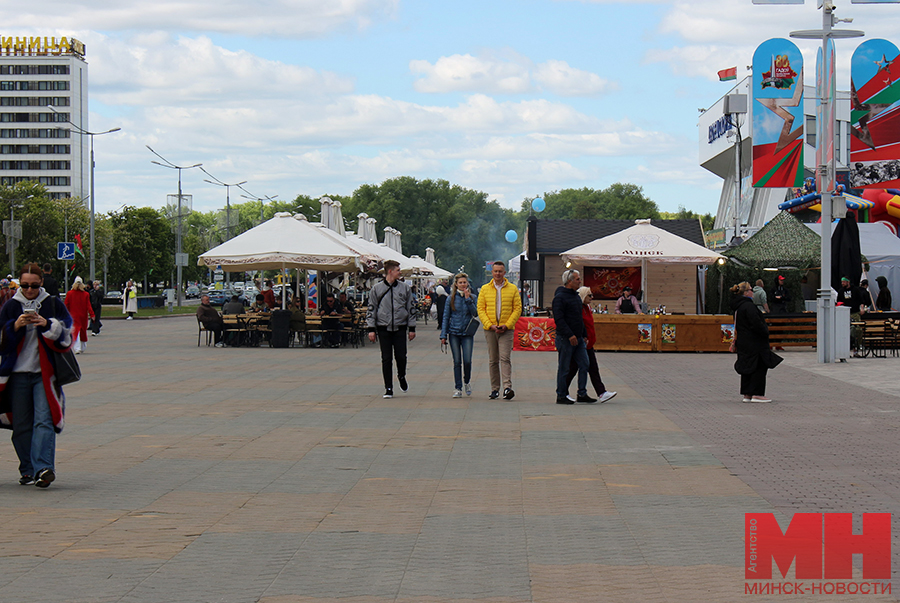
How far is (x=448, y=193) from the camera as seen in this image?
105125 mm

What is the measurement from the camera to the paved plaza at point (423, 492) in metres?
4.90

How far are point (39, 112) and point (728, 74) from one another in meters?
96.6

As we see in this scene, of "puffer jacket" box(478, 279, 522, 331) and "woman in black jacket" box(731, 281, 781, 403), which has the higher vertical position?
"puffer jacket" box(478, 279, 522, 331)

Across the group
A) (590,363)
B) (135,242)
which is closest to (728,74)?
(135,242)

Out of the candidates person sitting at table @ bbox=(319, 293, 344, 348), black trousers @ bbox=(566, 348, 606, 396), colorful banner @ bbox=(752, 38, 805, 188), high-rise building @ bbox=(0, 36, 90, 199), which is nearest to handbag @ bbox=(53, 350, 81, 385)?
black trousers @ bbox=(566, 348, 606, 396)

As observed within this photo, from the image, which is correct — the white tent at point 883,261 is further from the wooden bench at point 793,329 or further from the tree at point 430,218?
the tree at point 430,218

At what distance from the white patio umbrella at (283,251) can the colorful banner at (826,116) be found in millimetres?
10568

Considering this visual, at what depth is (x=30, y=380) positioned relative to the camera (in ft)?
24.2

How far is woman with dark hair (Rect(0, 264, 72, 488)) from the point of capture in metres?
7.28

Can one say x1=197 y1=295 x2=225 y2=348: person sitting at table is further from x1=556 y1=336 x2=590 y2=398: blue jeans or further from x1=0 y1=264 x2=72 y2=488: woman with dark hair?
x1=0 y1=264 x2=72 y2=488: woman with dark hair

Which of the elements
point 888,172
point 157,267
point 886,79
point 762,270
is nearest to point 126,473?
point 762,270

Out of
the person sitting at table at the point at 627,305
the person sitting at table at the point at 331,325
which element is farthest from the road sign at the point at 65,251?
the person sitting at table at the point at 627,305

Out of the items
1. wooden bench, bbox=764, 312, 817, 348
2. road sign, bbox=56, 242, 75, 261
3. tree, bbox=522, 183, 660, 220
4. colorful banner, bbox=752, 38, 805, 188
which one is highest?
tree, bbox=522, 183, 660, 220

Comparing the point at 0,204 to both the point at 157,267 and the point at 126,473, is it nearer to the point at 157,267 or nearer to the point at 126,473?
the point at 157,267
